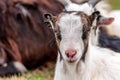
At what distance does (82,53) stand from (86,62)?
0.91ft

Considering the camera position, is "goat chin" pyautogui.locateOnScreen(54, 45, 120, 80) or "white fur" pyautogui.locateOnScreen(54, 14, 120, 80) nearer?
"white fur" pyautogui.locateOnScreen(54, 14, 120, 80)

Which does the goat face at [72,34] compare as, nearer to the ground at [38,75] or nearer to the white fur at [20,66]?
the ground at [38,75]

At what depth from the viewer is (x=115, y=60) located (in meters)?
7.24

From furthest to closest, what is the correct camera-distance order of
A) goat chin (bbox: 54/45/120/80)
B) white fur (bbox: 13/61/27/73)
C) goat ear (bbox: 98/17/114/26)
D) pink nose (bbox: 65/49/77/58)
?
white fur (bbox: 13/61/27/73), goat ear (bbox: 98/17/114/26), goat chin (bbox: 54/45/120/80), pink nose (bbox: 65/49/77/58)

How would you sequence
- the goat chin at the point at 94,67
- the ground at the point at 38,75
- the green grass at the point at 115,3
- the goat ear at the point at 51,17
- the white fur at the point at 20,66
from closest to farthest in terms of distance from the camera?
1. the goat ear at the point at 51,17
2. the goat chin at the point at 94,67
3. the ground at the point at 38,75
4. the white fur at the point at 20,66
5. the green grass at the point at 115,3

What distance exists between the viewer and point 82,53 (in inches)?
251

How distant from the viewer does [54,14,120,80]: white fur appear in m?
6.21

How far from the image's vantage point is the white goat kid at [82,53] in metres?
6.19

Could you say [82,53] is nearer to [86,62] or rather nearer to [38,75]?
[86,62]

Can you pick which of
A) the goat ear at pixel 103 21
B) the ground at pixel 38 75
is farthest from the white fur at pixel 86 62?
the ground at pixel 38 75

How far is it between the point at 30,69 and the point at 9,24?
2.35ft

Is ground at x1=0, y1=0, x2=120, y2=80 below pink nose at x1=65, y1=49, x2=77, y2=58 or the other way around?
below

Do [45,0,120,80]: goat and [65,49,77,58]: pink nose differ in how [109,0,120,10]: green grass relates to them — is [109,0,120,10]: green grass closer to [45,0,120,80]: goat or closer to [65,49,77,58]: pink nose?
[45,0,120,80]: goat

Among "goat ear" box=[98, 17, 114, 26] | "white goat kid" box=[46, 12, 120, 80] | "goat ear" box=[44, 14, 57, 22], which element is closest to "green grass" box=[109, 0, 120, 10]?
"white goat kid" box=[46, 12, 120, 80]
